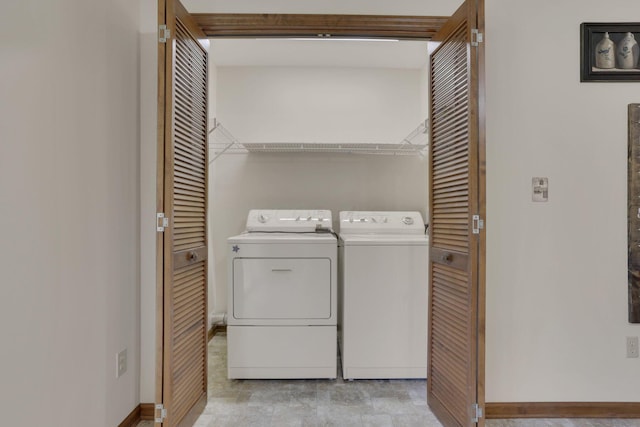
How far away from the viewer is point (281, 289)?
2.26 meters

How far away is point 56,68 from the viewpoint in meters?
1.29

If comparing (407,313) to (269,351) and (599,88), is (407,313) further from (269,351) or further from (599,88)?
(599,88)

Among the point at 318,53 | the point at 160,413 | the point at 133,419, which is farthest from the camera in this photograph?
the point at 318,53

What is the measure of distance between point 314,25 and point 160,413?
1957 mm

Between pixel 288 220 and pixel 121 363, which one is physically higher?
pixel 288 220

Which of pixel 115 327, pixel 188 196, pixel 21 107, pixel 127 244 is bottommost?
pixel 115 327

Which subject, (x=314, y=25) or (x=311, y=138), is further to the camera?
(x=311, y=138)

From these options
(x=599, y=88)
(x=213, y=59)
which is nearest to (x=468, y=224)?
(x=599, y=88)

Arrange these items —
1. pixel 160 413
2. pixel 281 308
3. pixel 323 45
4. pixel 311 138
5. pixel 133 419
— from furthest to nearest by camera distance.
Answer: pixel 311 138, pixel 323 45, pixel 281 308, pixel 133 419, pixel 160 413

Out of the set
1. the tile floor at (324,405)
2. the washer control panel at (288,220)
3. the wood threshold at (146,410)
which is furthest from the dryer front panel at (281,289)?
the wood threshold at (146,410)

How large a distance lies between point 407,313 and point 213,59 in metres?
2.53

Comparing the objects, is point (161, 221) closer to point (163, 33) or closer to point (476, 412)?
point (163, 33)

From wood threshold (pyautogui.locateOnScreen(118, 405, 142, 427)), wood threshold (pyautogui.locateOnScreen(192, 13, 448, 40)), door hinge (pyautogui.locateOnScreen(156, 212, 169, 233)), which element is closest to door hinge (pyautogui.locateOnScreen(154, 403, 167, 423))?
wood threshold (pyautogui.locateOnScreen(118, 405, 142, 427))

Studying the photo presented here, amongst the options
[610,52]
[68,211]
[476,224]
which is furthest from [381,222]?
[68,211]
